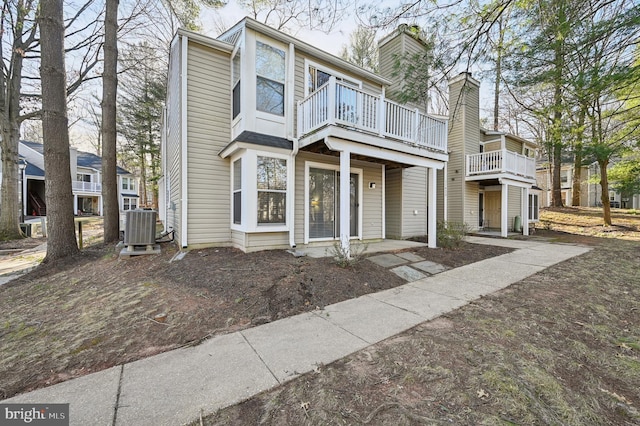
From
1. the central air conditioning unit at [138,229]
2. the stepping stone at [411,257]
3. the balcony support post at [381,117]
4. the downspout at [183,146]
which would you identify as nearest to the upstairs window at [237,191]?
the downspout at [183,146]

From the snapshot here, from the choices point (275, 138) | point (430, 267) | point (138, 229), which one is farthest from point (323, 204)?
point (138, 229)

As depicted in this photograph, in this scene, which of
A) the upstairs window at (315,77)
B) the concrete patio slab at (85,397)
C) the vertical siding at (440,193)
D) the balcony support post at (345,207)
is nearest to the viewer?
the concrete patio slab at (85,397)

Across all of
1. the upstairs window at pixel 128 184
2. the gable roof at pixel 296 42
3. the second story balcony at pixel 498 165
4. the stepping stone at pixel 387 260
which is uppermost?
the gable roof at pixel 296 42

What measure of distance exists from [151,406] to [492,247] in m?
9.14

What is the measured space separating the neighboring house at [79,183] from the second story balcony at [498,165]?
23.0 metres

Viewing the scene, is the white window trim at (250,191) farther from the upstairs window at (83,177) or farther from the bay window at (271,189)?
the upstairs window at (83,177)

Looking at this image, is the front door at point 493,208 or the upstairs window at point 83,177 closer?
the front door at point 493,208

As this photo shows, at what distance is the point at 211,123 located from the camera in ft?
21.2

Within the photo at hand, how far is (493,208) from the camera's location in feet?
47.3

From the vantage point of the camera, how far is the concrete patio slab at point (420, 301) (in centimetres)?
363

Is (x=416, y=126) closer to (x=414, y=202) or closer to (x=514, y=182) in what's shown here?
(x=414, y=202)

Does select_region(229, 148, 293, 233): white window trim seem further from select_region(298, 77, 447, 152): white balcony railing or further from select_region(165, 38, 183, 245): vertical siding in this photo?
select_region(165, 38, 183, 245): vertical siding

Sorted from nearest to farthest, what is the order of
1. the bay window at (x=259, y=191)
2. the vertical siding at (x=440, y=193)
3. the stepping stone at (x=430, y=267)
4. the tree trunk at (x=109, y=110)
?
the stepping stone at (x=430, y=267) < the bay window at (x=259, y=191) < the tree trunk at (x=109, y=110) < the vertical siding at (x=440, y=193)

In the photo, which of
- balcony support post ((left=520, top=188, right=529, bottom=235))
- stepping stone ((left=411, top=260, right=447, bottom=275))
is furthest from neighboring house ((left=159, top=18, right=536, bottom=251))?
balcony support post ((left=520, top=188, right=529, bottom=235))
